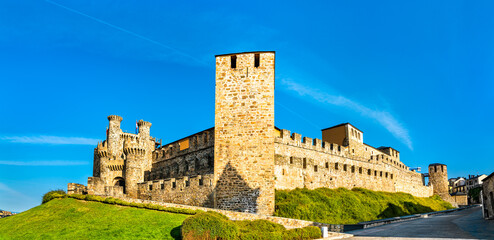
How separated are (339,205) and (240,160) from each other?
35.9 ft

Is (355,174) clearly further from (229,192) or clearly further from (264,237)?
(264,237)

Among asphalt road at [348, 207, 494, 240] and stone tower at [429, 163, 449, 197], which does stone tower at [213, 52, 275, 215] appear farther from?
stone tower at [429, 163, 449, 197]

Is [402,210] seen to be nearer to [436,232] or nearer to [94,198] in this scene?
[436,232]

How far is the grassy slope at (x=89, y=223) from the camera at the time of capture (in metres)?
19.0

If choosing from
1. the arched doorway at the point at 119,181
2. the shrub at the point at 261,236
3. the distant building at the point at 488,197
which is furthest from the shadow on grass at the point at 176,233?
the arched doorway at the point at 119,181

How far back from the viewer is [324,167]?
36781mm

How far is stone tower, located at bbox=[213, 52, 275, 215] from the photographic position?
997 inches

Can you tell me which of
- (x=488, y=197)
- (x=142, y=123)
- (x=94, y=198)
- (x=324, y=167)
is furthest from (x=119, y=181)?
(x=488, y=197)

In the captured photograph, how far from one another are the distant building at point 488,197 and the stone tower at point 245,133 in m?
12.8

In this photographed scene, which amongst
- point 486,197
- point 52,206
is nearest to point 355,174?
point 486,197

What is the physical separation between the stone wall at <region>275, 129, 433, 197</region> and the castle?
0.08 m

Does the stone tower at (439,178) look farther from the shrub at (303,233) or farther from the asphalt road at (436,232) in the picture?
the shrub at (303,233)

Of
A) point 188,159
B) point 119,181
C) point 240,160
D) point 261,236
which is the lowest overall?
point 261,236

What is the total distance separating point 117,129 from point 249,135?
28.0 m
